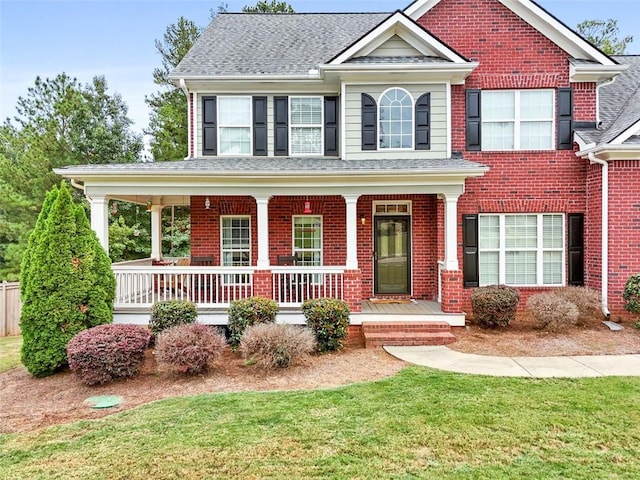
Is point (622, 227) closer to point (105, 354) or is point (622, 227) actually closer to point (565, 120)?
point (565, 120)

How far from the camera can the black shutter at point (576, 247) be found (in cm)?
1084

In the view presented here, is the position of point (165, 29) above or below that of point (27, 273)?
above

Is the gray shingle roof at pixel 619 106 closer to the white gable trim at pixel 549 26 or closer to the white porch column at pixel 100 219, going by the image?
the white gable trim at pixel 549 26

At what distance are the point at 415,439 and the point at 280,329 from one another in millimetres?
3293

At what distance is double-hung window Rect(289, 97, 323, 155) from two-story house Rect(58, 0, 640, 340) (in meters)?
0.04

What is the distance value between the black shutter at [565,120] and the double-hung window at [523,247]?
180cm

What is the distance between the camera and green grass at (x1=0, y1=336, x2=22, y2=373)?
8.87 metres

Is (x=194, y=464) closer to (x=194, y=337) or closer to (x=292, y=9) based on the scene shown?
(x=194, y=337)

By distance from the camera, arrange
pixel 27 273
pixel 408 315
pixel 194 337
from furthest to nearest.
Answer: pixel 408 315
pixel 27 273
pixel 194 337

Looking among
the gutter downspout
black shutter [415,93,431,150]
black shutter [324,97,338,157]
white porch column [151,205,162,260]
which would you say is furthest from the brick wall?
the gutter downspout

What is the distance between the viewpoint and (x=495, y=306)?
9414mm

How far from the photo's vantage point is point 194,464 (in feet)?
14.1

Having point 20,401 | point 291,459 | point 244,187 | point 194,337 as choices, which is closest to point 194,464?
point 291,459

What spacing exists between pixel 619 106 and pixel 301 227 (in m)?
9.20
